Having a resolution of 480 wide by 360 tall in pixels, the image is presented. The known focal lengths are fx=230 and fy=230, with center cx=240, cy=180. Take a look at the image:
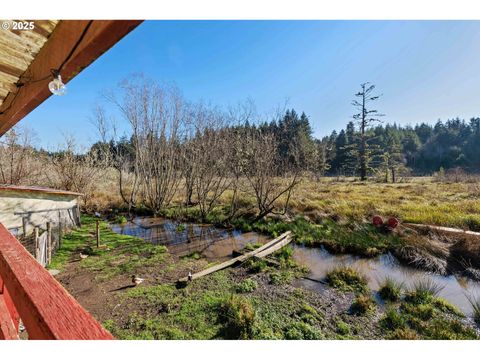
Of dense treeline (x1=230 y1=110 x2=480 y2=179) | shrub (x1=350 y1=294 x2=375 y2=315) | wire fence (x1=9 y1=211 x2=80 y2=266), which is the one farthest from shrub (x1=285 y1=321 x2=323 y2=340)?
dense treeline (x1=230 y1=110 x2=480 y2=179)

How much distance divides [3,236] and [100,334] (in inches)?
40.7

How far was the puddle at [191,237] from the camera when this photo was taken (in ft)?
23.4

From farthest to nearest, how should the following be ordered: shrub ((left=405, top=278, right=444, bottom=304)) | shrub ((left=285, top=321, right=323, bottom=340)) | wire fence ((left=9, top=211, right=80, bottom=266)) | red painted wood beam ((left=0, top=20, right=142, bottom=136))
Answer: wire fence ((left=9, top=211, right=80, bottom=266))
shrub ((left=405, top=278, right=444, bottom=304))
shrub ((left=285, top=321, right=323, bottom=340))
red painted wood beam ((left=0, top=20, right=142, bottom=136))

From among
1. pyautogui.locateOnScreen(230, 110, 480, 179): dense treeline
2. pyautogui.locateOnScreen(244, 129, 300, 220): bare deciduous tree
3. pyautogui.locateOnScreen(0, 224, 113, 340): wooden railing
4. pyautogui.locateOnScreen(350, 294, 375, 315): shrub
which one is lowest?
pyautogui.locateOnScreen(350, 294, 375, 315): shrub

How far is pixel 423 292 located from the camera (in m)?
4.28

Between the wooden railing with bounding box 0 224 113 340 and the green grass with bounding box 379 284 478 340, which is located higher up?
the wooden railing with bounding box 0 224 113 340

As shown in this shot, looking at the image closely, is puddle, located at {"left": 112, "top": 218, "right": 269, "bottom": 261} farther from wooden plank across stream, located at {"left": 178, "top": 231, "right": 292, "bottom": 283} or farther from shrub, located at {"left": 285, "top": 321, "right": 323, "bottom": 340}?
shrub, located at {"left": 285, "top": 321, "right": 323, "bottom": 340}

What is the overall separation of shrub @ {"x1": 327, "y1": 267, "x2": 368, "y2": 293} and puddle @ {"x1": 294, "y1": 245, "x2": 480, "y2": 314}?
0.21 meters

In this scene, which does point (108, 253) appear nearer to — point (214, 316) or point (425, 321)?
point (214, 316)

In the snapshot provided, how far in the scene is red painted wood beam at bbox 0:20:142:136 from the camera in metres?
0.91

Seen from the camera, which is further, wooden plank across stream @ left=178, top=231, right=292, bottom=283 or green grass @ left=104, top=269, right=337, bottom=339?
wooden plank across stream @ left=178, top=231, right=292, bottom=283

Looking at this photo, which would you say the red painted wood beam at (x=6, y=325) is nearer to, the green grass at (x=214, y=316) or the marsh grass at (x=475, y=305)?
the green grass at (x=214, y=316)

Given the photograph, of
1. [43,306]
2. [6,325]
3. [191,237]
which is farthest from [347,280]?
[43,306]
